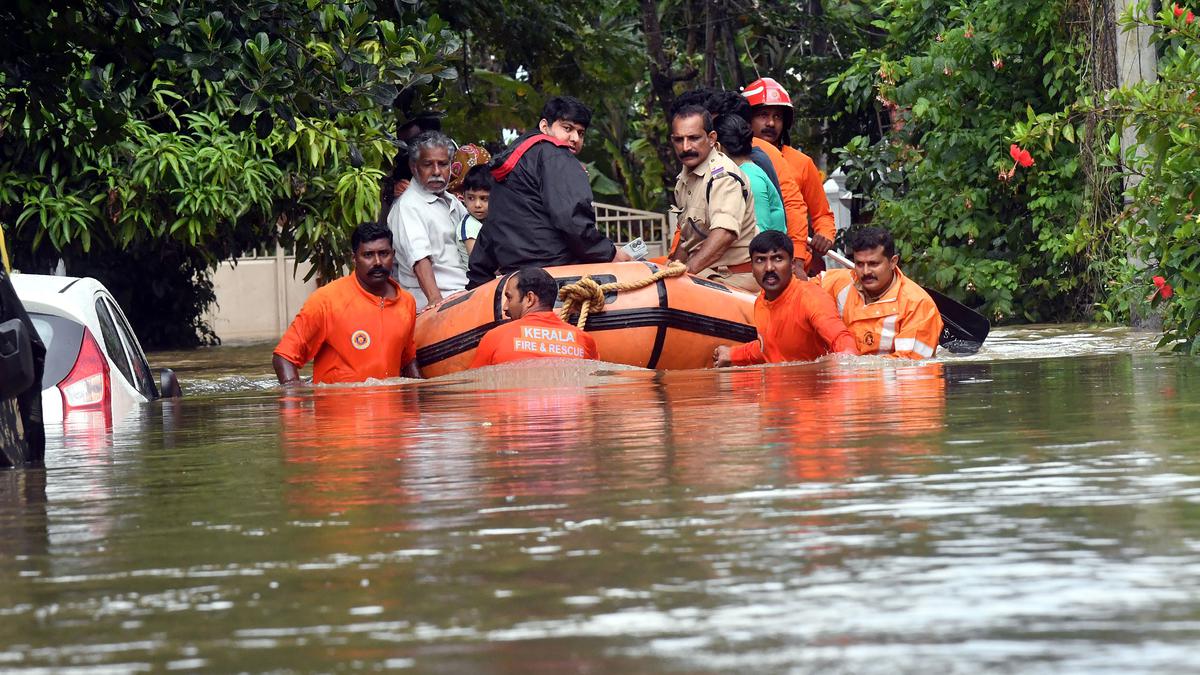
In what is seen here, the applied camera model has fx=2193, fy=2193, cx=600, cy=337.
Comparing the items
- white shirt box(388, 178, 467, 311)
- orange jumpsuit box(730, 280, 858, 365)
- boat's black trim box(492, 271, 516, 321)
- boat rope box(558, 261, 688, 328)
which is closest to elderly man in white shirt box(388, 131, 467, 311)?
white shirt box(388, 178, 467, 311)

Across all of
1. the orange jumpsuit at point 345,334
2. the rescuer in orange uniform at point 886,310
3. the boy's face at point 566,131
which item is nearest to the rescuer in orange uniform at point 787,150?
the boy's face at point 566,131

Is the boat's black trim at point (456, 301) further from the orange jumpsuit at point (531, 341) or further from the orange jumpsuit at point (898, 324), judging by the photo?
the orange jumpsuit at point (898, 324)

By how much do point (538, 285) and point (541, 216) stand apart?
52.7 inches

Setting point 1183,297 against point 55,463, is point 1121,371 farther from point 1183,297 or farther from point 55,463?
point 55,463

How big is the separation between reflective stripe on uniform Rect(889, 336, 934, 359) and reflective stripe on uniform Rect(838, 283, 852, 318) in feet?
1.46

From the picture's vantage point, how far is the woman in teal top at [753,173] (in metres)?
13.2

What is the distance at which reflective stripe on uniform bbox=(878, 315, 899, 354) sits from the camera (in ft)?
38.1

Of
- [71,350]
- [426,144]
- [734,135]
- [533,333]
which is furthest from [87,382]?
[734,135]

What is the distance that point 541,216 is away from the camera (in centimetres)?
1289

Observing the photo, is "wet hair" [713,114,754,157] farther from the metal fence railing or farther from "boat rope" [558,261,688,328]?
the metal fence railing

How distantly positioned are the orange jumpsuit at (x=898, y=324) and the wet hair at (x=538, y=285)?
5.31ft

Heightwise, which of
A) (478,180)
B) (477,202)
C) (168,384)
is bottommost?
(168,384)

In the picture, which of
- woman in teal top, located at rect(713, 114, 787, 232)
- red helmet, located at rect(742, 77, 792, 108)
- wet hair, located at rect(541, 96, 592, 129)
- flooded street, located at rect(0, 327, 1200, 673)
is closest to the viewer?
flooded street, located at rect(0, 327, 1200, 673)

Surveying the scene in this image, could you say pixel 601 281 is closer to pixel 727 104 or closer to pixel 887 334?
pixel 727 104
